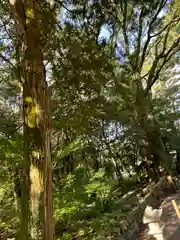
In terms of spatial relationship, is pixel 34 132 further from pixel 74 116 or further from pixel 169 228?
pixel 74 116

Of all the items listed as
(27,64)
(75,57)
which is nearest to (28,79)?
(27,64)

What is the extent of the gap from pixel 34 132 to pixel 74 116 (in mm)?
3102

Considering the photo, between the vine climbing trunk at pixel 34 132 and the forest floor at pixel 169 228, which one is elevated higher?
the vine climbing trunk at pixel 34 132

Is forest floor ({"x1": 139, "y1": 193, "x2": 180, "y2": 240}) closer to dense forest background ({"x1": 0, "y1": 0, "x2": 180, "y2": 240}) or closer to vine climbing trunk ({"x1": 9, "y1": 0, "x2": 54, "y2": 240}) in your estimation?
dense forest background ({"x1": 0, "y1": 0, "x2": 180, "y2": 240})

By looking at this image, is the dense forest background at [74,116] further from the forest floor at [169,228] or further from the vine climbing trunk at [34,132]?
the forest floor at [169,228]

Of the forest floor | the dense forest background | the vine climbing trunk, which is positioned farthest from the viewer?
the forest floor

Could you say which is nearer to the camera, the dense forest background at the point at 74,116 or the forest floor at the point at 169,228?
the dense forest background at the point at 74,116

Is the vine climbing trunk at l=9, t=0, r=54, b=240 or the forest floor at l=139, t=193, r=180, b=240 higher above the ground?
the vine climbing trunk at l=9, t=0, r=54, b=240

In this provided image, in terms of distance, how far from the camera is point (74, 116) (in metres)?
5.43

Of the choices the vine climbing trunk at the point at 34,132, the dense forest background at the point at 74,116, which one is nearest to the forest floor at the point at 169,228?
the dense forest background at the point at 74,116

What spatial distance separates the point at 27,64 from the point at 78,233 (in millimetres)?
2813

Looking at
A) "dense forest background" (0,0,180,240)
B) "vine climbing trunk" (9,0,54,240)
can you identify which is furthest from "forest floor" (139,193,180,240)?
"vine climbing trunk" (9,0,54,240)

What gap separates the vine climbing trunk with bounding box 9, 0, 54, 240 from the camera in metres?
2.17

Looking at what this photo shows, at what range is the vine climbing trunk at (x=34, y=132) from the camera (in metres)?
2.17
